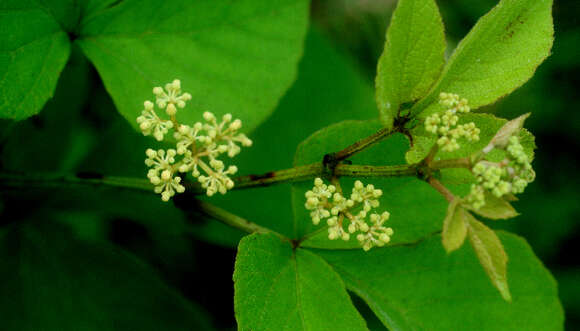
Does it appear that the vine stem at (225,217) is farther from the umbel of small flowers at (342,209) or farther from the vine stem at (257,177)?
the umbel of small flowers at (342,209)

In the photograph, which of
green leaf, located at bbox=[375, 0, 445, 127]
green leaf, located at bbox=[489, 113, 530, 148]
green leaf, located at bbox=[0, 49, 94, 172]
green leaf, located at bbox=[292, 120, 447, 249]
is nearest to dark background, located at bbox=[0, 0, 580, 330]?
green leaf, located at bbox=[0, 49, 94, 172]

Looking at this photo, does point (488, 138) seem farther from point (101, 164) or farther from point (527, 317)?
point (101, 164)

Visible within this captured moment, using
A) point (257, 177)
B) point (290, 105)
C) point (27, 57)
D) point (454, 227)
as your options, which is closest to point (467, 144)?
point (454, 227)

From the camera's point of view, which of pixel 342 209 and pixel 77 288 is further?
pixel 77 288

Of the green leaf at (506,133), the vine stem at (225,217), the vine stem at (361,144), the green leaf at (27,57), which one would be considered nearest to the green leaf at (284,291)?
the vine stem at (225,217)

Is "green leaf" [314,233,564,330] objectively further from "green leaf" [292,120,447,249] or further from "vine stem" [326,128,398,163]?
"vine stem" [326,128,398,163]

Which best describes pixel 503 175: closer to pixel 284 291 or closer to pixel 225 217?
pixel 284 291

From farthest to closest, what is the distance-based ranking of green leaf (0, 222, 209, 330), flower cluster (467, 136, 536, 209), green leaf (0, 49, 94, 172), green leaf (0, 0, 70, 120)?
green leaf (0, 49, 94, 172)
green leaf (0, 222, 209, 330)
green leaf (0, 0, 70, 120)
flower cluster (467, 136, 536, 209)
